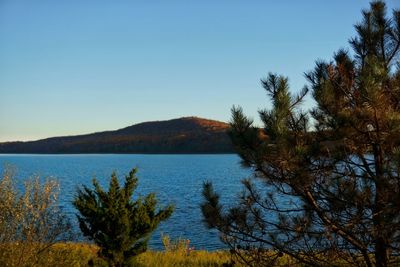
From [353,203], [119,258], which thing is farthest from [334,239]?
[119,258]

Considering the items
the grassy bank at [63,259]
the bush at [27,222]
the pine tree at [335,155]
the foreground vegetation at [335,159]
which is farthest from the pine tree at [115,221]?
the pine tree at [335,155]

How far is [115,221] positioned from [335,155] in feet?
15.3

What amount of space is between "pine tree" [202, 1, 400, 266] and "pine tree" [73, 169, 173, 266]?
2496 millimetres

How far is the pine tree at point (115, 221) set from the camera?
905 centimetres

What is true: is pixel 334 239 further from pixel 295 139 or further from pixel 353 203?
pixel 295 139

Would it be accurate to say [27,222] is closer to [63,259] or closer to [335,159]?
[63,259]

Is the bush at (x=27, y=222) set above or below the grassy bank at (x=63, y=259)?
above

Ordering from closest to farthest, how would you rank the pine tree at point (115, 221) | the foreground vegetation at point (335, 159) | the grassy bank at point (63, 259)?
the foreground vegetation at point (335, 159)
the grassy bank at point (63, 259)
the pine tree at point (115, 221)

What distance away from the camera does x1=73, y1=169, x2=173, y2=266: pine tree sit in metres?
9.05

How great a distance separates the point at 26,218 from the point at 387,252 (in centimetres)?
636

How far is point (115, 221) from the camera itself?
29.7 ft

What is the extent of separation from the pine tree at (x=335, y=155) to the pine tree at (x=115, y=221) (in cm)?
250

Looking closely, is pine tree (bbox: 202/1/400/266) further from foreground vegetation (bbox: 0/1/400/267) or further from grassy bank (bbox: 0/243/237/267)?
grassy bank (bbox: 0/243/237/267)

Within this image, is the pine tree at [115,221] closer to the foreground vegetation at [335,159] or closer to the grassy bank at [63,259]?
the grassy bank at [63,259]
